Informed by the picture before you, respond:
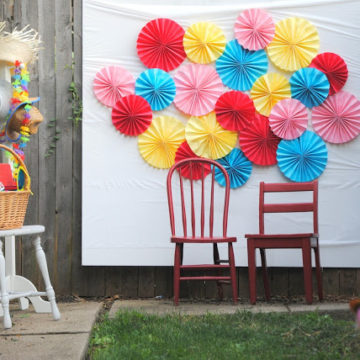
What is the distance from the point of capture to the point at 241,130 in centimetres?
390

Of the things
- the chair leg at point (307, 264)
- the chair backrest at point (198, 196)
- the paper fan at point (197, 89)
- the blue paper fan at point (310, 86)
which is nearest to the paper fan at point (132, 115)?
the paper fan at point (197, 89)

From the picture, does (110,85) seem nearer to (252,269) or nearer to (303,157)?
(303,157)

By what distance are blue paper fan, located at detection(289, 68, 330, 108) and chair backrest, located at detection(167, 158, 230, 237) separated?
74 cm

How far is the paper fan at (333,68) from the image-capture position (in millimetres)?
3871

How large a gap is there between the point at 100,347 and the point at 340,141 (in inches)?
85.6

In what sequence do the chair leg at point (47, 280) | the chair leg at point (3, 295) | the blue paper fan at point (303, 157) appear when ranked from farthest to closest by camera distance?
the blue paper fan at point (303, 157), the chair leg at point (47, 280), the chair leg at point (3, 295)

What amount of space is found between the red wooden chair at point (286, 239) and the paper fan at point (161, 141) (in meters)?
0.64

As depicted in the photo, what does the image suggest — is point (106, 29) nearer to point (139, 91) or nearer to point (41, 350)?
point (139, 91)

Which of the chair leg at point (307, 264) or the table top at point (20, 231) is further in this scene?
the chair leg at point (307, 264)

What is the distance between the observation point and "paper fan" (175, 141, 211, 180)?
3896 mm

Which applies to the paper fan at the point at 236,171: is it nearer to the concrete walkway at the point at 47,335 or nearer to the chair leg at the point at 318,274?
the chair leg at the point at 318,274

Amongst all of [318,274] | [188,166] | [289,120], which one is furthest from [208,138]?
[318,274]

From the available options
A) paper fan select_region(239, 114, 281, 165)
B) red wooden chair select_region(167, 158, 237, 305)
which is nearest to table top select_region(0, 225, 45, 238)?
red wooden chair select_region(167, 158, 237, 305)

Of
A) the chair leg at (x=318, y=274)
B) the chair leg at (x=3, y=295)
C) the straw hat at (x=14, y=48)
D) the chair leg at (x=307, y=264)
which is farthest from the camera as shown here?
the chair leg at (x=318, y=274)
